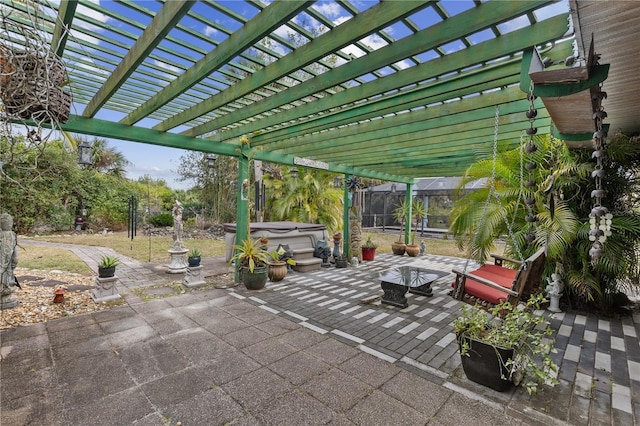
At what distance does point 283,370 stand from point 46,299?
13.4 feet

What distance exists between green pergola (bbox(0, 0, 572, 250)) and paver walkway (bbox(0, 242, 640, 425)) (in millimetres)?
2542

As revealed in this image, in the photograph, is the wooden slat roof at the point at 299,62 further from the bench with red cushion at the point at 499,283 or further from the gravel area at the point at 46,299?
the gravel area at the point at 46,299

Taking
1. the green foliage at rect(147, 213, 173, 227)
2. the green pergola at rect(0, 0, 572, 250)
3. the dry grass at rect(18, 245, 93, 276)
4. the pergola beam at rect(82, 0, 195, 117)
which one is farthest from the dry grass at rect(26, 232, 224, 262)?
the pergola beam at rect(82, 0, 195, 117)

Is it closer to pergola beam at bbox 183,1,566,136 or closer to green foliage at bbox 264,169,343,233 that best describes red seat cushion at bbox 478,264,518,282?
pergola beam at bbox 183,1,566,136

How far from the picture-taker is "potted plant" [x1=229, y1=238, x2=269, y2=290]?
202 inches

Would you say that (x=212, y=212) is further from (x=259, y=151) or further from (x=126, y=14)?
(x=126, y=14)

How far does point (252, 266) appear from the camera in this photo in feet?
16.5

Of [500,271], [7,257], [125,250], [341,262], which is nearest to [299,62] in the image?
[7,257]

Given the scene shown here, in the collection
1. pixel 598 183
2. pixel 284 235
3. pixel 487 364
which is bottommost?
pixel 487 364

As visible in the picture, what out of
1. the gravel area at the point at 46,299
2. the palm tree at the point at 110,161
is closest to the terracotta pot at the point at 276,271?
the gravel area at the point at 46,299

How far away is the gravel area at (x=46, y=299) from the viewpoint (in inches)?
144

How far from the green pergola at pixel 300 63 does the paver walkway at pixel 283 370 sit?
2542mm

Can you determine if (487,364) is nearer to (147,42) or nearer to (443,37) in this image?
(443,37)

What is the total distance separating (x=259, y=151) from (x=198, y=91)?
8.10 ft
